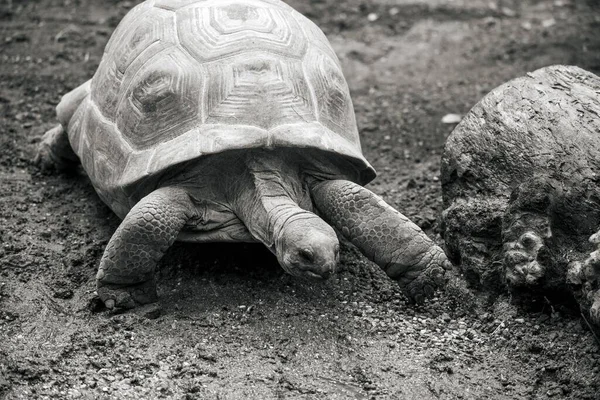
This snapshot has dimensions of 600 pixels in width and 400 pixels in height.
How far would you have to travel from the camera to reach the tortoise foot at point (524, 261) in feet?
13.2

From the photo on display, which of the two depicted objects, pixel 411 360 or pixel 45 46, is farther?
pixel 45 46

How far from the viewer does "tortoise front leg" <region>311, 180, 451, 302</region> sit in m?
4.35

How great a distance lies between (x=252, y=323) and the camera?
4.23 metres

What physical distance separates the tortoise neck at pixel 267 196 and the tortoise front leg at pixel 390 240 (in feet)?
0.78

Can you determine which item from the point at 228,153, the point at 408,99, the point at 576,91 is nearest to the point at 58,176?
the point at 228,153

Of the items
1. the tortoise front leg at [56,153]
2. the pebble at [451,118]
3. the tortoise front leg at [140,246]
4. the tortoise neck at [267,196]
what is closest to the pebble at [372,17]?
the pebble at [451,118]

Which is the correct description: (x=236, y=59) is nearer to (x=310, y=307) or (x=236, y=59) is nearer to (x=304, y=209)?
(x=304, y=209)

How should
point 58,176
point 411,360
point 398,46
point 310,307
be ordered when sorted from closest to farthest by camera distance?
1. point 411,360
2. point 310,307
3. point 58,176
4. point 398,46

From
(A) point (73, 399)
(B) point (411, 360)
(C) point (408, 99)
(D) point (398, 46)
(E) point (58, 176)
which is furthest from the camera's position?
(D) point (398, 46)

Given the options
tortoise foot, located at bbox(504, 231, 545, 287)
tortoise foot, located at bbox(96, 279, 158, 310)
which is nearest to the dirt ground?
tortoise foot, located at bbox(96, 279, 158, 310)

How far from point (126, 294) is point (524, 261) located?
1.98 metres

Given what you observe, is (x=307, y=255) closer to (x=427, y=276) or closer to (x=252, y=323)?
(x=252, y=323)

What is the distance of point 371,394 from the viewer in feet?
12.4

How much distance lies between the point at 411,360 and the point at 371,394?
35cm
